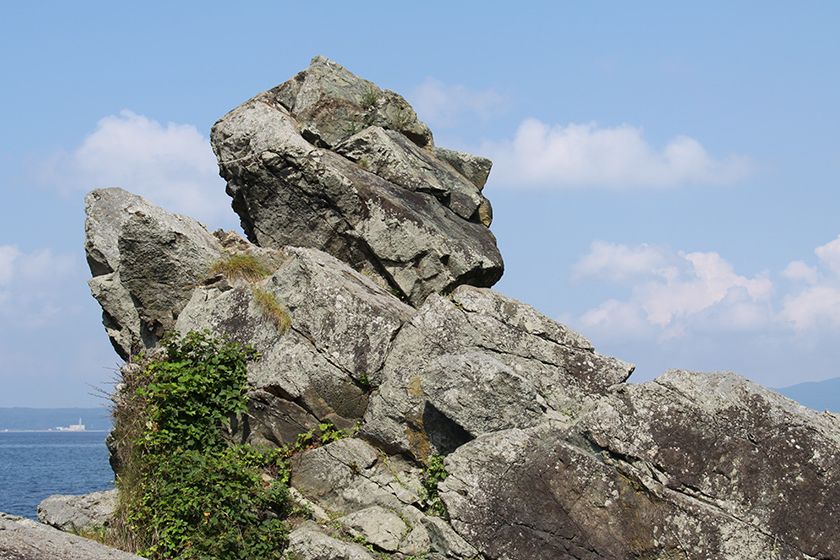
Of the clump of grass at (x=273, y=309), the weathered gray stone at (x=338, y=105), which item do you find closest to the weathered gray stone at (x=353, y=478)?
the clump of grass at (x=273, y=309)

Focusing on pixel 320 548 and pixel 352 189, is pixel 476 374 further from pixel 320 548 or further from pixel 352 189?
pixel 352 189

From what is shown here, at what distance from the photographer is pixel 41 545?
16.9 metres

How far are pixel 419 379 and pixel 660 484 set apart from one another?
5.34 meters

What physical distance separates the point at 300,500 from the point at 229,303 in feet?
16.0

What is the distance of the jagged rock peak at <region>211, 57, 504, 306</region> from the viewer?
2525 centimetres

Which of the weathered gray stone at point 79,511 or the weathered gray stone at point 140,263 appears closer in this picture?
the weathered gray stone at point 79,511

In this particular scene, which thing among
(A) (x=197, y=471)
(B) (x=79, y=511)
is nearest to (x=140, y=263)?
(B) (x=79, y=511)

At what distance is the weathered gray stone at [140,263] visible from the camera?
80.1ft

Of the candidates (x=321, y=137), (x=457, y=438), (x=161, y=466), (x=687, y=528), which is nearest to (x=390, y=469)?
(x=457, y=438)

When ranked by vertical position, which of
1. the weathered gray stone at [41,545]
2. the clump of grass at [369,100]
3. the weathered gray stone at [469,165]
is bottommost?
the weathered gray stone at [41,545]

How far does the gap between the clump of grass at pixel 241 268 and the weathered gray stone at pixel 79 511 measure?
548 cm

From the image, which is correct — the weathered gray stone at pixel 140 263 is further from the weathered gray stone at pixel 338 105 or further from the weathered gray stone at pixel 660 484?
the weathered gray stone at pixel 660 484

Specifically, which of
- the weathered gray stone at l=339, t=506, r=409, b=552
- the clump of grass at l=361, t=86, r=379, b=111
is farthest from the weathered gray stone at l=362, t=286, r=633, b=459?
the clump of grass at l=361, t=86, r=379, b=111

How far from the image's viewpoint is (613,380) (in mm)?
22828
